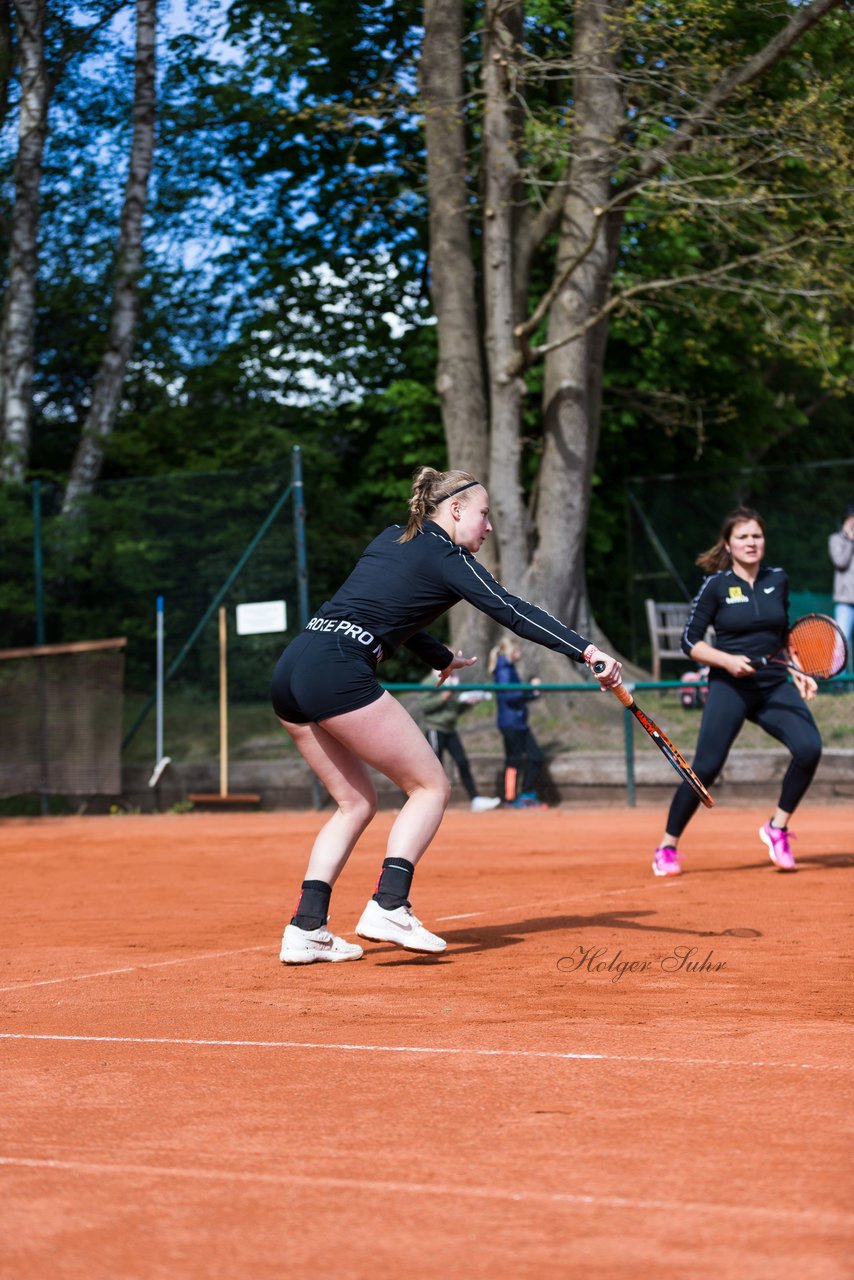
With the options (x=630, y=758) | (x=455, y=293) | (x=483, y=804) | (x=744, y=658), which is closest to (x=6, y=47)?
(x=455, y=293)

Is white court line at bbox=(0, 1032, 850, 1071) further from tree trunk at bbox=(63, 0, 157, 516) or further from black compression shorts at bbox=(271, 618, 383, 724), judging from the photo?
tree trunk at bbox=(63, 0, 157, 516)

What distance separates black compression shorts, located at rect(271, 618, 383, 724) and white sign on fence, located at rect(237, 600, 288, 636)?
10962 millimetres

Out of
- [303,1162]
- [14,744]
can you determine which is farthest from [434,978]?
[14,744]

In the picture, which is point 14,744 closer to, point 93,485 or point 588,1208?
point 93,485

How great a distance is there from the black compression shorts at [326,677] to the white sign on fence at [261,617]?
11.0m

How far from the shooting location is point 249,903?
9711mm

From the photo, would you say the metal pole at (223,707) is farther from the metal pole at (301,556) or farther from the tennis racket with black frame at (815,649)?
the tennis racket with black frame at (815,649)

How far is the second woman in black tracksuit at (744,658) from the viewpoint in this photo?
984 cm

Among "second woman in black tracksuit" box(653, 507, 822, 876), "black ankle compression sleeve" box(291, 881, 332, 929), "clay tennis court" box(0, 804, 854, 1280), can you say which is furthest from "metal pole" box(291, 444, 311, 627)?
"black ankle compression sleeve" box(291, 881, 332, 929)

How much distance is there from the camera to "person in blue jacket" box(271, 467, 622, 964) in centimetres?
665

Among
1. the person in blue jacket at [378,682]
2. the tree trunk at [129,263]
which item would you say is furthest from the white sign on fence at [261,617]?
the person in blue jacket at [378,682]

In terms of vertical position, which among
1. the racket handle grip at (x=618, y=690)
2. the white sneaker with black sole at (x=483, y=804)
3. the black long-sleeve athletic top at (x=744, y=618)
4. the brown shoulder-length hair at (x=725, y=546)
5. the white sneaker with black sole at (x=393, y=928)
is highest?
the brown shoulder-length hair at (x=725, y=546)

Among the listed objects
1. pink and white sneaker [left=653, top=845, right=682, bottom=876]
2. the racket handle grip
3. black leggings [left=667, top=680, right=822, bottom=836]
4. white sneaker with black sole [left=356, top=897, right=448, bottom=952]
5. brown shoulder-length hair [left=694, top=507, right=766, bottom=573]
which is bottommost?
pink and white sneaker [left=653, top=845, right=682, bottom=876]

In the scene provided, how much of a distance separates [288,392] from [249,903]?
1671cm
